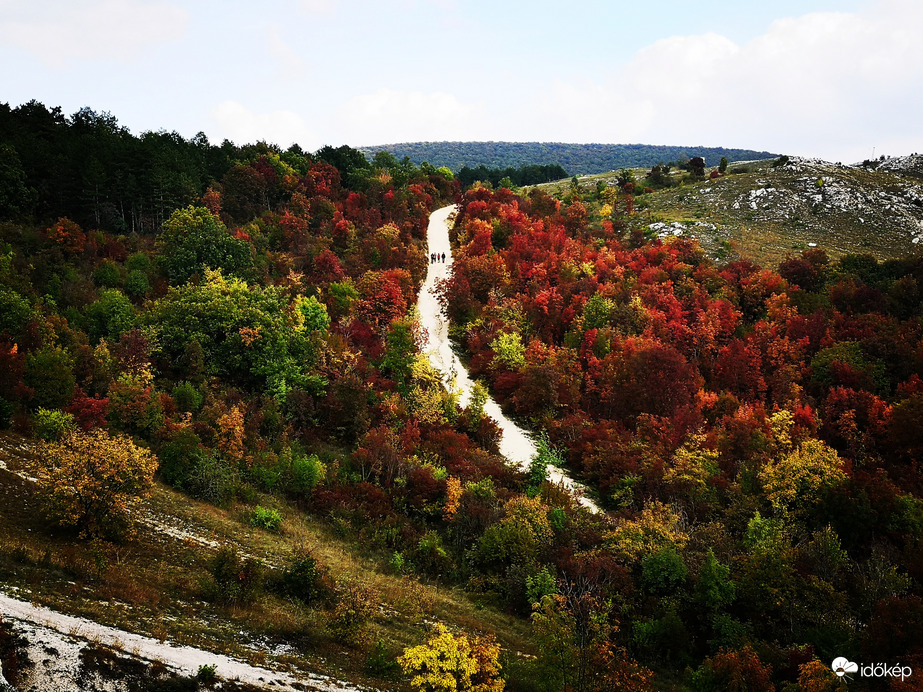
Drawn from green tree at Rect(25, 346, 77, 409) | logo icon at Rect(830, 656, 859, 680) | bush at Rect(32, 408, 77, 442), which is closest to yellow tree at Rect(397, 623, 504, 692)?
logo icon at Rect(830, 656, 859, 680)

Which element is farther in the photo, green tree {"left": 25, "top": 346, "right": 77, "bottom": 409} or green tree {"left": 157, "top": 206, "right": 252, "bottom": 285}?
green tree {"left": 157, "top": 206, "right": 252, "bottom": 285}

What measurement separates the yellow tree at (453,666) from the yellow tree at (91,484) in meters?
11.3

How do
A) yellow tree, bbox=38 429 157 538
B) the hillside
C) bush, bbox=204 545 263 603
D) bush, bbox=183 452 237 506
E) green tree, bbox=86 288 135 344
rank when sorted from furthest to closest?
the hillside
green tree, bbox=86 288 135 344
bush, bbox=183 452 237 506
bush, bbox=204 545 263 603
yellow tree, bbox=38 429 157 538

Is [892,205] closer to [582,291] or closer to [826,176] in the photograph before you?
[826,176]

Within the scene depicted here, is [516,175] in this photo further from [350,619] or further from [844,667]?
[350,619]

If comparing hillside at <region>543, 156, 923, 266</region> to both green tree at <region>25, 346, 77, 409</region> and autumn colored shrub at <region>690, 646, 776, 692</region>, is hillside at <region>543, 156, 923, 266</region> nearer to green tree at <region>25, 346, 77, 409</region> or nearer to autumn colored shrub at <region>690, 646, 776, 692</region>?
autumn colored shrub at <region>690, 646, 776, 692</region>

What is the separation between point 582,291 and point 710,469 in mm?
24519

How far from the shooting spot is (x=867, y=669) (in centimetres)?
1942

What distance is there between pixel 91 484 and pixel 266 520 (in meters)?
8.79

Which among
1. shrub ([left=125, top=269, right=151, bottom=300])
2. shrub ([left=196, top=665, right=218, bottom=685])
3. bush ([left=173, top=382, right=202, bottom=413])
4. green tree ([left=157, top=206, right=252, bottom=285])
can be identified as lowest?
shrub ([left=196, top=665, right=218, bottom=685])

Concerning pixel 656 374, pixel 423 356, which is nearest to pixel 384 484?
pixel 423 356

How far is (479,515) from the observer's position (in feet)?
99.6

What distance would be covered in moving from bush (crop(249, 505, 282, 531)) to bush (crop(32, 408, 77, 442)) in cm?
855

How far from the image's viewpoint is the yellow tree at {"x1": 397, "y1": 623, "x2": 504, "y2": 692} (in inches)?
634
